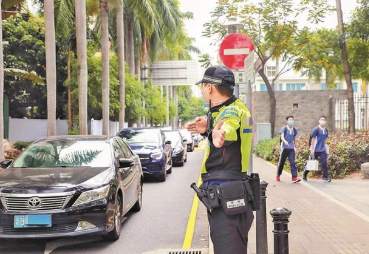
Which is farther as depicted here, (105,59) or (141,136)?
(105,59)

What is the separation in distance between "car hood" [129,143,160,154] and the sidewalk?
11.8 ft

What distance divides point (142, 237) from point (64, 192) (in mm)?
1609

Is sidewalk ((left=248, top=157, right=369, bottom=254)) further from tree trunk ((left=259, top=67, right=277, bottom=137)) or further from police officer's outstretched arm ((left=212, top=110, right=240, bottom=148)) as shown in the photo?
tree trunk ((left=259, top=67, right=277, bottom=137))

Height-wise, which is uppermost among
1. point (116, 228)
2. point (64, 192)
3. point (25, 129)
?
point (25, 129)

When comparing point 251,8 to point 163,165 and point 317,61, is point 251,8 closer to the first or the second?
point 317,61

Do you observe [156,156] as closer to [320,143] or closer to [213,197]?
[320,143]

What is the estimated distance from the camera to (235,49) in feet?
23.7

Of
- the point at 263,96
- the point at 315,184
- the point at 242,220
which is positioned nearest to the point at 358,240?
the point at 242,220

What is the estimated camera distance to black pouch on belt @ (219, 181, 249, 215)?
3.44 meters

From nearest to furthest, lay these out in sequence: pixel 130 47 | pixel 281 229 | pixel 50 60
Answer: pixel 281 229 → pixel 50 60 → pixel 130 47

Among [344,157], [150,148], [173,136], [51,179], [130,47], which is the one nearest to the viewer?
[51,179]

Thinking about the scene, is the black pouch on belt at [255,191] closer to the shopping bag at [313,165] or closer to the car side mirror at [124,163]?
the car side mirror at [124,163]

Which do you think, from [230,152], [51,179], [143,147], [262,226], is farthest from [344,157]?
[230,152]

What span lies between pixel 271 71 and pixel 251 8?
206 ft
